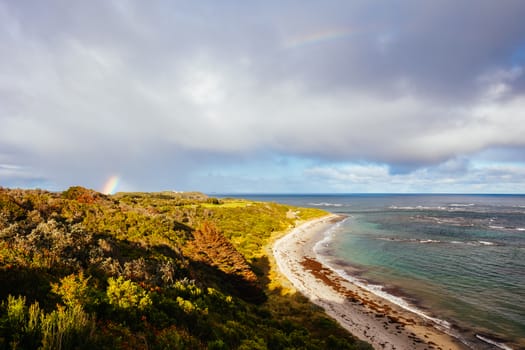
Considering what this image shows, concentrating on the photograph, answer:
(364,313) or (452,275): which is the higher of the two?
(452,275)

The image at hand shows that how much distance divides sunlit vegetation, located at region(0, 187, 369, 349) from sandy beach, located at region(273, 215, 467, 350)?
2.58 metres

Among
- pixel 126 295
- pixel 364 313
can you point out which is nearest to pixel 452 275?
pixel 364 313

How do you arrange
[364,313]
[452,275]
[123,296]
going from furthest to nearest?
[452,275] → [364,313] → [123,296]

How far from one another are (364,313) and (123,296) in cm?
2305

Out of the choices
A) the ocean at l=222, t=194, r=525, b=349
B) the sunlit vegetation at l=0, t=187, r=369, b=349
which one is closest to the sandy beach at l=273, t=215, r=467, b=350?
the ocean at l=222, t=194, r=525, b=349

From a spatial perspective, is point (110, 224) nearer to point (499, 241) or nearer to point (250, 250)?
point (250, 250)

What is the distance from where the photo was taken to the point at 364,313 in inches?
983

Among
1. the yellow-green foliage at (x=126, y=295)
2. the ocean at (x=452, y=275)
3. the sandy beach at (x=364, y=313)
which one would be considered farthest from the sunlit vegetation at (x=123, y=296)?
the ocean at (x=452, y=275)

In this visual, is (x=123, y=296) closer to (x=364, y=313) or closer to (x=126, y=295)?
(x=126, y=295)

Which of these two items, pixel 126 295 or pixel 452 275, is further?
pixel 452 275

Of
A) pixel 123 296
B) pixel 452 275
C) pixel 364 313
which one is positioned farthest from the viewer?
pixel 452 275

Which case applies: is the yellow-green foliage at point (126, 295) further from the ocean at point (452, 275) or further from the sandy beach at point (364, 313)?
the ocean at point (452, 275)

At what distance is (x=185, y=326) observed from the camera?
955 centimetres

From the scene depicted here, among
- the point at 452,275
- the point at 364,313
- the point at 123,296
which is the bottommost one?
the point at 364,313
